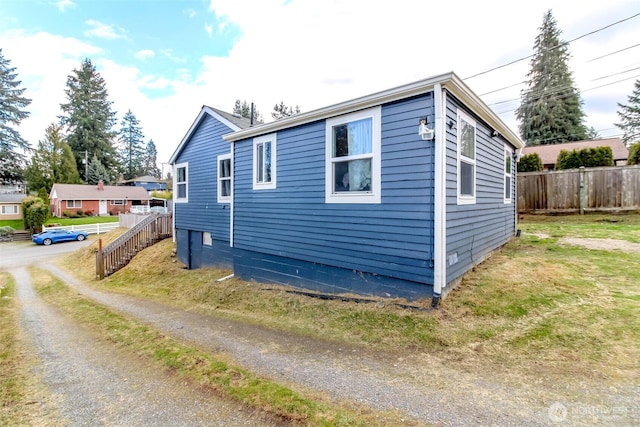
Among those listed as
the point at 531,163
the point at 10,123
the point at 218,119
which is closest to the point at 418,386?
the point at 218,119

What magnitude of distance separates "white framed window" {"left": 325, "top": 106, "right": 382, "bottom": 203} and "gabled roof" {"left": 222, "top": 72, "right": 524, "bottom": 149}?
0.15 m

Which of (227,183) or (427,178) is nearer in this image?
(427,178)

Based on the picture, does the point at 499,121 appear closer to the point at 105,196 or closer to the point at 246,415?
the point at 246,415

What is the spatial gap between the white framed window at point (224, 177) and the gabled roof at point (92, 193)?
34232 millimetres

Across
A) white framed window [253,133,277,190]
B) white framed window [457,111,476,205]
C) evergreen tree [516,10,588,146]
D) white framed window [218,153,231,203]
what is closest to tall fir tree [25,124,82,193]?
white framed window [218,153,231,203]

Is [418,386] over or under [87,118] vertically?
under

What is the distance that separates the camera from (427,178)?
4438 millimetres

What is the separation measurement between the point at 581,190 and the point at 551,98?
21.2 metres

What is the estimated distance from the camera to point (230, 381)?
3.22 m

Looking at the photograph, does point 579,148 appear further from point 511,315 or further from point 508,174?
point 511,315

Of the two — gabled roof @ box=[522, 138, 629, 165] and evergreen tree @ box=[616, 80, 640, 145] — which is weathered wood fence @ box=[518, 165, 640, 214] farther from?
evergreen tree @ box=[616, 80, 640, 145]

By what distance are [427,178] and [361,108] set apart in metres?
1.77

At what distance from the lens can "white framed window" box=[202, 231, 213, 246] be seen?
10.6 meters

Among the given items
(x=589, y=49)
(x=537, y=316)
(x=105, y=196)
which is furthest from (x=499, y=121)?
(x=105, y=196)
